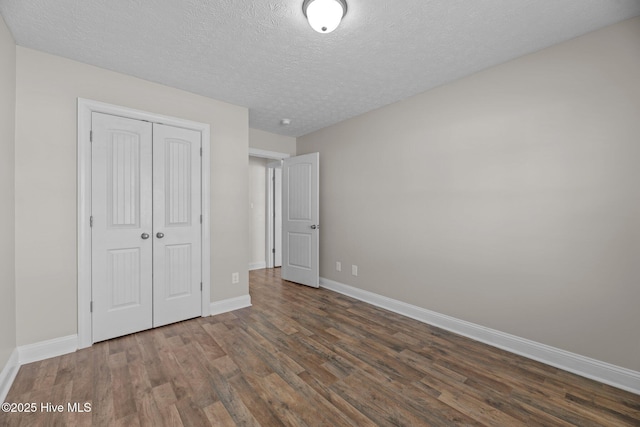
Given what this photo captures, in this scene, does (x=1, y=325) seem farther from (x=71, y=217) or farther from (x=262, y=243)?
(x=262, y=243)

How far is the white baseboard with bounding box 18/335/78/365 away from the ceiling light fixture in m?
3.18

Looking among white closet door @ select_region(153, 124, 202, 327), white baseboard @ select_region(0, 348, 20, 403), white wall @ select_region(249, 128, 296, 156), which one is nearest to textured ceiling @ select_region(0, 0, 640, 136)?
white closet door @ select_region(153, 124, 202, 327)

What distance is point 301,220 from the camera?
4.29m

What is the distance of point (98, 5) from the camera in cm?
168

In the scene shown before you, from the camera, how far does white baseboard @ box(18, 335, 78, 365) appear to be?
6.80ft

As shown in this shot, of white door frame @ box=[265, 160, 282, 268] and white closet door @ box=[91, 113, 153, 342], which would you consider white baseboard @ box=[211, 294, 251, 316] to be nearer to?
white closet door @ box=[91, 113, 153, 342]

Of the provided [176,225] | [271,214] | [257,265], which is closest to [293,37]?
[176,225]

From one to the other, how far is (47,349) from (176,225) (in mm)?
1388

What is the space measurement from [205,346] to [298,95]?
2.74m

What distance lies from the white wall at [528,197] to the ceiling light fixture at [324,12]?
165cm

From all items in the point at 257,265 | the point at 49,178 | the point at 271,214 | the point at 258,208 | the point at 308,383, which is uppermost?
the point at 49,178

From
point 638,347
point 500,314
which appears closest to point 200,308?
point 500,314

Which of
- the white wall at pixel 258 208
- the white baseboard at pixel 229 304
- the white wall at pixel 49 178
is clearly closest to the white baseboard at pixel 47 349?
the white wall at pixel 49 178

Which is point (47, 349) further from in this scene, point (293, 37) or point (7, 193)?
point (293, 37)
